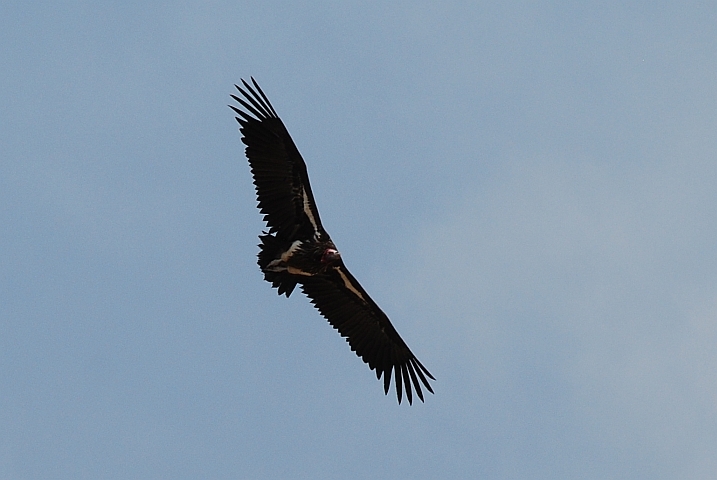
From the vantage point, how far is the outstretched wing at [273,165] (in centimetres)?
2677

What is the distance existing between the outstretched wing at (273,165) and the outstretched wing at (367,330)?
2290 mm

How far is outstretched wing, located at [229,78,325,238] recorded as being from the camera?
26766 mm

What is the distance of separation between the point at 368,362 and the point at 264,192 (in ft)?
16.5

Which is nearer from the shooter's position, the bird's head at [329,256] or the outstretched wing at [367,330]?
the bird's head at [329,256]

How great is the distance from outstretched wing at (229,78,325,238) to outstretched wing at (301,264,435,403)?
2.29 m

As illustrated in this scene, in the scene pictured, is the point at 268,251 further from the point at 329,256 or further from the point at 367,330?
the point at 367,330

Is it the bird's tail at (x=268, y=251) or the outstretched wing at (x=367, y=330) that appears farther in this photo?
the outstretched wing at (x=367, y=330)

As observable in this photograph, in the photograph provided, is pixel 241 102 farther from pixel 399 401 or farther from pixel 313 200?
pixel 399 401

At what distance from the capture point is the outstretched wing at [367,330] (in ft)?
95.2

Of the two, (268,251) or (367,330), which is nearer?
(268,251)

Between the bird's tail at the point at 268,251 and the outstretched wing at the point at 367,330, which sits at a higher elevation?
the outstretched wing at the point at 367,330

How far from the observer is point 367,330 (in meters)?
29.6

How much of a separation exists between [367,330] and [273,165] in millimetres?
4866

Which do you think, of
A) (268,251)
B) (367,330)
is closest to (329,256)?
(268,251)
